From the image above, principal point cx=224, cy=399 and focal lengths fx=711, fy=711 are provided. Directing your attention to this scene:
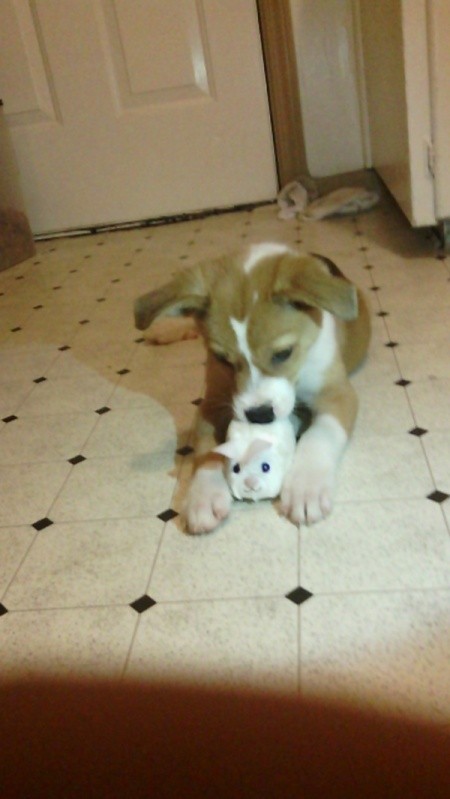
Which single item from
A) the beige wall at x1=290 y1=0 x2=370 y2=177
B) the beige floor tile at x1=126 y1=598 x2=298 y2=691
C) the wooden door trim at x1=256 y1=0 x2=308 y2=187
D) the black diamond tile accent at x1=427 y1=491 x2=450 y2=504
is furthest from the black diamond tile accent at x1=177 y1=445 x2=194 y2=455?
the beige wall at x1=290 y1=0 x2=370 y2=177

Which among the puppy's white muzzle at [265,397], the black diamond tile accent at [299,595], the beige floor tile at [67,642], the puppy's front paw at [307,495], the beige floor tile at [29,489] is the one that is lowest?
the beige floor tile at [67,642]

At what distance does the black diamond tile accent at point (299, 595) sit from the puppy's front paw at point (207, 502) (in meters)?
0.32

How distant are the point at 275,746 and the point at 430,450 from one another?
111 centimetres

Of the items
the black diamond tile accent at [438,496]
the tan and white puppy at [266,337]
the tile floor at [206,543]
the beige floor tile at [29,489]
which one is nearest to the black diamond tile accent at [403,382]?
the tile floor at [206,543]

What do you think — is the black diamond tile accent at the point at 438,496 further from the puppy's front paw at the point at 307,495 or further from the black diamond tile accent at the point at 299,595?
the black diamond tile accent at the point at 299,595

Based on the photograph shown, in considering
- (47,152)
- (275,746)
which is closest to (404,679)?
(275,746)

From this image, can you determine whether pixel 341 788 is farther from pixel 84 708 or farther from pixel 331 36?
pixel 331 36

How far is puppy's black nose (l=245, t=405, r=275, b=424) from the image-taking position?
1.93 meters

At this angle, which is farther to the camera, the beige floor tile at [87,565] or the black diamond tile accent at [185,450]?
the black diamond tile accent at [185,450]

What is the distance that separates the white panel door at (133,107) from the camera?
16.4 feet

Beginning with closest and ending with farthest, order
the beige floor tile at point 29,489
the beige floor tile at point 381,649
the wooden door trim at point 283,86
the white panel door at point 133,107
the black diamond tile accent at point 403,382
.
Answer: the beige floor tile at point 381,649 → the beige floor tile at point 29,489 → the black diamond tile accent at point 403,382 → the wooden door trim at point 283,86 → the white panel door at point 133,107

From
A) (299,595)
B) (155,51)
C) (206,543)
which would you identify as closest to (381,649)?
(299,595)

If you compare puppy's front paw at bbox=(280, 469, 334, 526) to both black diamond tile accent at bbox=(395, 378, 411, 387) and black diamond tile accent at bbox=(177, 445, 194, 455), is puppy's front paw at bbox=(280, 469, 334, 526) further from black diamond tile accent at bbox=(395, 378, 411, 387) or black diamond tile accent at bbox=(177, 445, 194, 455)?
black diamond tile accent at bbox=(395, 378, 411, 387)

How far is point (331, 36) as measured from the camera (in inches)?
197
